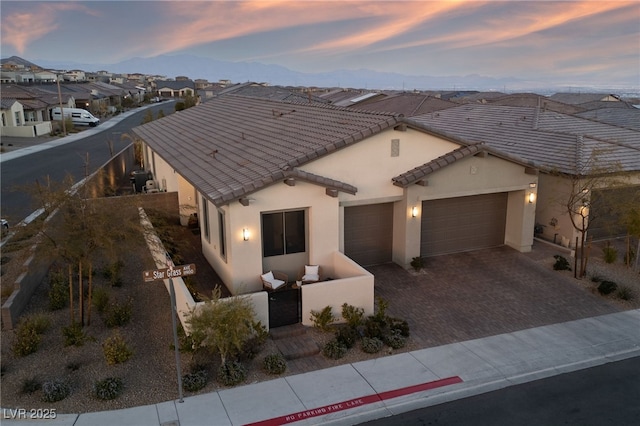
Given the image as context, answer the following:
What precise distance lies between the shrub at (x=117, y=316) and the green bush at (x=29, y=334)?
4.68ft

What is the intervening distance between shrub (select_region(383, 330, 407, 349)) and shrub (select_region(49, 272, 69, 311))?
8748 mm

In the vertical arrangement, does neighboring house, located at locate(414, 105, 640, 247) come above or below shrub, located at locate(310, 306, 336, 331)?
above

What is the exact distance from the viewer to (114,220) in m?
12.7

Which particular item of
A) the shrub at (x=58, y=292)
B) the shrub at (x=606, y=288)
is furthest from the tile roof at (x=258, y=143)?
the shrub at (x=606, y=288)

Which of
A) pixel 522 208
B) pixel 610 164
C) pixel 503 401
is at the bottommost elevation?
pixel 503 401

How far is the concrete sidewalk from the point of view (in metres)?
9.81

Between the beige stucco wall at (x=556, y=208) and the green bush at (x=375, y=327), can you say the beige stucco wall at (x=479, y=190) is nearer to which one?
the beige stucco wall at (x=556, y=208)

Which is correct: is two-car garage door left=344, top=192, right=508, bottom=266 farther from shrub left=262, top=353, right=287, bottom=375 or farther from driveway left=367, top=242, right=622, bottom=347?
shrub left=262, top=353, right=287, bottom=375

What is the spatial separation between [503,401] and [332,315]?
4.68 metres

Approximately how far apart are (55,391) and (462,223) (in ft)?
45.7

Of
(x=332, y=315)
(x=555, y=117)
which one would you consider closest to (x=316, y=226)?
(x=332, y=315)

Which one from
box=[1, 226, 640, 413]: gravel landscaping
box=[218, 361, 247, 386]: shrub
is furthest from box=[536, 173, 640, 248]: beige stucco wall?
box=[218, 361, 247, 386]: shrub

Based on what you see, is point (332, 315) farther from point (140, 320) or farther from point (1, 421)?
point (1, 421)

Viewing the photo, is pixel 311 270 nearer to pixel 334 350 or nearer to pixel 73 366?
pixel 334 350
